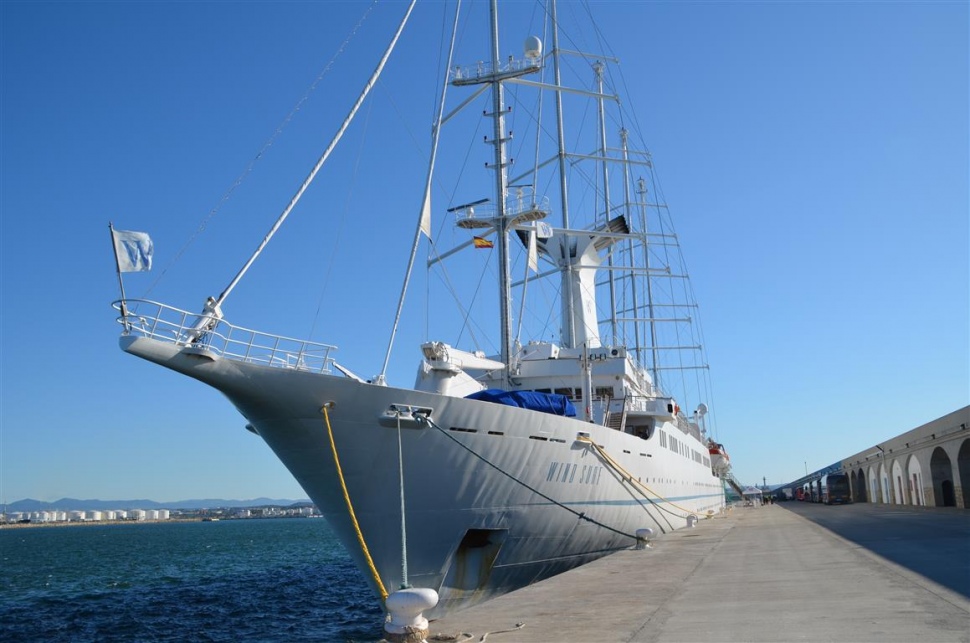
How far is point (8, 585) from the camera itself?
34.8 m

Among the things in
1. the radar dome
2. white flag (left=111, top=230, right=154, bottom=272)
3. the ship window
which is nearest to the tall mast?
the radar dome

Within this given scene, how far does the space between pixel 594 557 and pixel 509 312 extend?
7498 mm

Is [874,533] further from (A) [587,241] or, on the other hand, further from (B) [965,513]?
(A) [587,241]

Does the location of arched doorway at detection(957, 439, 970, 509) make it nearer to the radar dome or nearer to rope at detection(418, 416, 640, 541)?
rope at detection(418, 416, 640, 541)

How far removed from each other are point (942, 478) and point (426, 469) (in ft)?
102

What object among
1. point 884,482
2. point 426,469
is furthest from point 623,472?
point 884,482

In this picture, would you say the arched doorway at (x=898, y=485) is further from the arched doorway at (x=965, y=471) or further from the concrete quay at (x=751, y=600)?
the concrete quay at (x=751, y=600)

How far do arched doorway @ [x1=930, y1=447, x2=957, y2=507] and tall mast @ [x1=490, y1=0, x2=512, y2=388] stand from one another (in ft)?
77.9

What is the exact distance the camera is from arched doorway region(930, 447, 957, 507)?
34.2 meters

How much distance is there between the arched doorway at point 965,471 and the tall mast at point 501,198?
2045 cm

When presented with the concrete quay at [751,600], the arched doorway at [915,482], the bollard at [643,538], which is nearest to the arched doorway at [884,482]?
the arched doorway at [915,482]

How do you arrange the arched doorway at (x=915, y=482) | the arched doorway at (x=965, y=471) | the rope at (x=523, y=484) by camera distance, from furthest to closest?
the arched doorway at (x=915, y=482) → the arched doorway at (x=965, y=471) → the rope at (x=523, y=484)

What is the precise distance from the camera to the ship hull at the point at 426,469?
13109 millimetres

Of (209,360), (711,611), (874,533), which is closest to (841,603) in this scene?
(711,611)
